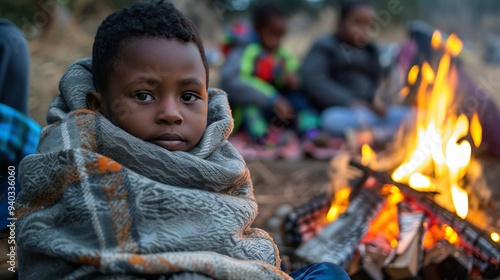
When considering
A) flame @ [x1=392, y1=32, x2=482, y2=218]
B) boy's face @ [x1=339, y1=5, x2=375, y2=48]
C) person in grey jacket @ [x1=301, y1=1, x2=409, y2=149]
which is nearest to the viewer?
flame @ [x1=392, y1=32, x2=482, y2=218]

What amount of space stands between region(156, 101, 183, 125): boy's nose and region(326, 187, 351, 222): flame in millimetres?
1515

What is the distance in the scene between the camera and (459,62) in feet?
16.2

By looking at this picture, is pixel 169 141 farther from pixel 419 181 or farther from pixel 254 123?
pixel 254 123

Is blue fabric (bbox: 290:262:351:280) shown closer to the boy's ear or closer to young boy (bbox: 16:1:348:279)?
young boy (bbox: 16:1:348:279)

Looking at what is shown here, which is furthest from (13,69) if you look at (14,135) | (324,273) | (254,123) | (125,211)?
(254,123)

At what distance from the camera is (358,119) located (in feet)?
18.6

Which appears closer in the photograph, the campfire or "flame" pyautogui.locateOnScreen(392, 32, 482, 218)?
the campfire

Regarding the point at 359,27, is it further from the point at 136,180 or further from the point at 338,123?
the point at 136,180

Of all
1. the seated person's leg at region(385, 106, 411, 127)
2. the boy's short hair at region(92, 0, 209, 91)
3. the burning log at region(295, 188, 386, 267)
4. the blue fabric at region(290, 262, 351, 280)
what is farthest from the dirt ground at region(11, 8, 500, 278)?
the boy's short hair at region(92, 0, 209, 91)

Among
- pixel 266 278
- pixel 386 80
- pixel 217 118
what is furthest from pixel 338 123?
pixel 266 278

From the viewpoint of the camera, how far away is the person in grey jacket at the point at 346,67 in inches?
234

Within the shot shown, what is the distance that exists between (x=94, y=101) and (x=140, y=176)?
1.32 ft

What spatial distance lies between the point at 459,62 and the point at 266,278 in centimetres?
385

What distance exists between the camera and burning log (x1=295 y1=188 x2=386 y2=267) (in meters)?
2.54
